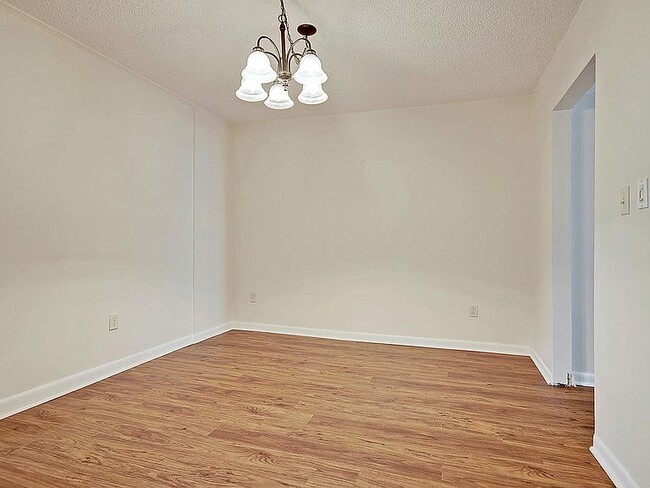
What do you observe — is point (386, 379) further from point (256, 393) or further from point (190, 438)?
point (190, 438)

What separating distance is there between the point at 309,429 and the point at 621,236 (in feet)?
6.01

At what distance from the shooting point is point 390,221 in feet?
13.9

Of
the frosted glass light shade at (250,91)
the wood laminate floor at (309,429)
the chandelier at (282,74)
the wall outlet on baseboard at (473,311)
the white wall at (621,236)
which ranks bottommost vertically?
the wood laminate floor at (309,429)

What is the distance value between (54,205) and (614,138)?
10.6 feet

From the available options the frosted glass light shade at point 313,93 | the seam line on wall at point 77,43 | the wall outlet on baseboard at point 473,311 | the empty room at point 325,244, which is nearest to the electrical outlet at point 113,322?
the empty room at point 325,244

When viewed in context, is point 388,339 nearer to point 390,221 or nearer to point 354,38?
point 390,221

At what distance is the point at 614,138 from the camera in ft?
6.08

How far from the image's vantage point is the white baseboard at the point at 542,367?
10.0 feet

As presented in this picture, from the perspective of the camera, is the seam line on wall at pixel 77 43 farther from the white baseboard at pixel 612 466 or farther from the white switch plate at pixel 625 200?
the white baseboard at pixel 612 466

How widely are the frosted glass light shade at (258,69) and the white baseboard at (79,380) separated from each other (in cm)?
236

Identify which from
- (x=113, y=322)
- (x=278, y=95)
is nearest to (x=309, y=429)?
(x=113, y=322)

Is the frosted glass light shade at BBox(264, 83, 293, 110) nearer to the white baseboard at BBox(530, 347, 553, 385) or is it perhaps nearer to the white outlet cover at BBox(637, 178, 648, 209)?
the white outlet cover at BBox(637, 178, 648, 209)

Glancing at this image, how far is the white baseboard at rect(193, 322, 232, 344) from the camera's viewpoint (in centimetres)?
426

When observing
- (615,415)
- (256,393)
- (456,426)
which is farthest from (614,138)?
(256,393)
